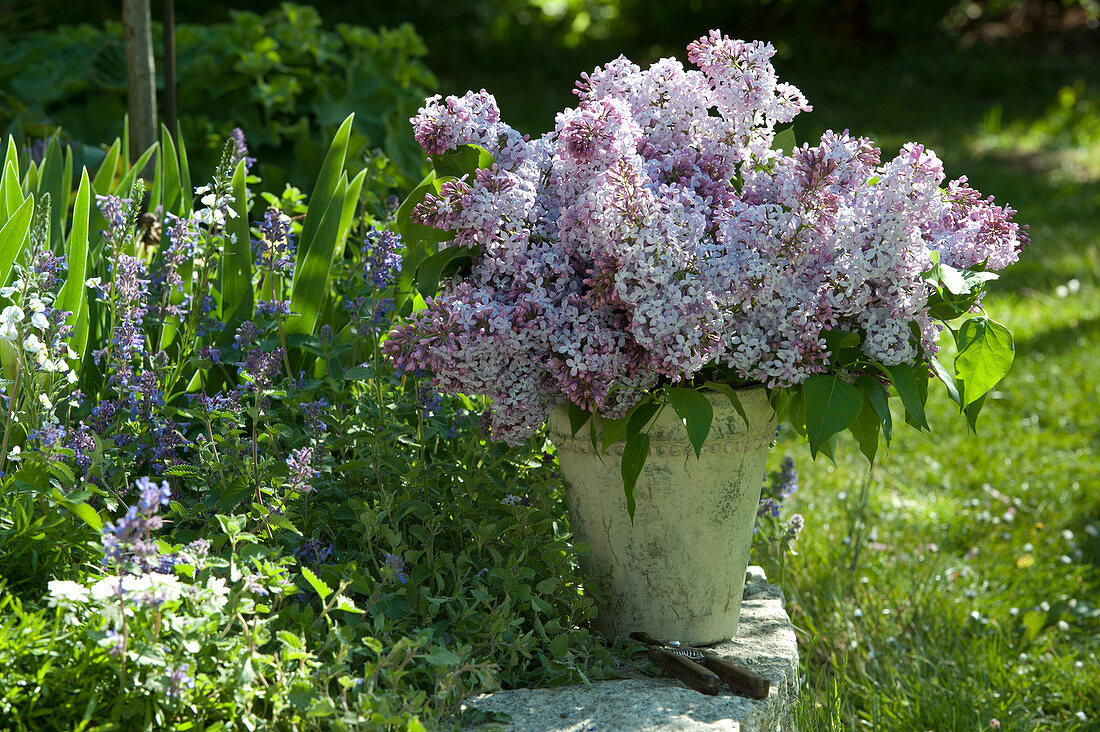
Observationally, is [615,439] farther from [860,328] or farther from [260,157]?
[260,157]

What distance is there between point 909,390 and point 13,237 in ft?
5.18

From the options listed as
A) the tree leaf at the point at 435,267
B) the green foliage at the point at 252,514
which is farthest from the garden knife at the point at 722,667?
the tree leaf at the point at 435,267

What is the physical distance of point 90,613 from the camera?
140 centimetres

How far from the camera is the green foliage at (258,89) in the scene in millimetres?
3783

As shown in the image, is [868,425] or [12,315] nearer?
[12,315]

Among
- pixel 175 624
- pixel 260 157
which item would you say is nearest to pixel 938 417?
pixel 260 157

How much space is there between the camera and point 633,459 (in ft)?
5.34

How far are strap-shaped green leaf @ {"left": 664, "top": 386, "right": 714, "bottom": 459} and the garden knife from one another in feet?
1.27

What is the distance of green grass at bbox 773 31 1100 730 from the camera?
2.27 meters

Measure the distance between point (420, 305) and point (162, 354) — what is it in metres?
0.47

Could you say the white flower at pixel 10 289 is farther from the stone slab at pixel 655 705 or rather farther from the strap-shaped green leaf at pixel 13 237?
the stone slab at pixel 655 705

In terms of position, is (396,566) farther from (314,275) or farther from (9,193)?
(9,193)

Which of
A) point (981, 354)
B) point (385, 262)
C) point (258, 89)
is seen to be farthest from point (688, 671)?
point (258, 89)

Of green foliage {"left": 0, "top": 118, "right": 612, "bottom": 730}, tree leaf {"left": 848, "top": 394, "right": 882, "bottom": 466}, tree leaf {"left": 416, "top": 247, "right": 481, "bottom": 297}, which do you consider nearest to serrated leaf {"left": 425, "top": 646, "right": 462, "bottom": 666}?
green foliage {"left": 0, "top": 118, "right": 612, "bottom": 730}
